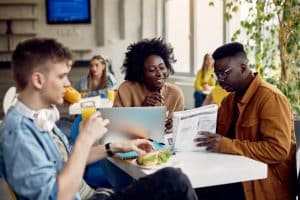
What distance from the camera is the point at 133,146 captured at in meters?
2.16

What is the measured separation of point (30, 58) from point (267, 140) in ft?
3.81

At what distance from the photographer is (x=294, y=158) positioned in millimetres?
2309

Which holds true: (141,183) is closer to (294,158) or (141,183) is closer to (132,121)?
(132,121)

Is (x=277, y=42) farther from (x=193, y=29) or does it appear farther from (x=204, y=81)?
(x=193, y=29)

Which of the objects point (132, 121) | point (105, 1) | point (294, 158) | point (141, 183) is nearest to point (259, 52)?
point (294, 158)

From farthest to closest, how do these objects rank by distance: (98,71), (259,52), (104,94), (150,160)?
(98,71) < (104,94) < (259,52) < (150,160)

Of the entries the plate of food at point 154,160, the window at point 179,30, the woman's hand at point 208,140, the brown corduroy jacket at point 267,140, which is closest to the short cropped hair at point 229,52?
the brown corduroy jacket at point 267,140

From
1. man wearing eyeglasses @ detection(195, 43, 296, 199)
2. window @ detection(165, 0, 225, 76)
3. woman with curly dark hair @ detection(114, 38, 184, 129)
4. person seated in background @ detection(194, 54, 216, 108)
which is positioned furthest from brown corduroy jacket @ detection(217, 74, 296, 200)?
window @ detection(165, 0, 225, 76)

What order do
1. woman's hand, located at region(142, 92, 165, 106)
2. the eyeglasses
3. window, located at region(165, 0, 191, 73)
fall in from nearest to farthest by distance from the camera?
the eyeglasses, woman's hand, located at region(142, 92, 165, 106), window, located at region(165, 0, 191, 73)

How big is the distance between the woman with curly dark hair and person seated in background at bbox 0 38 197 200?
3.76 ft

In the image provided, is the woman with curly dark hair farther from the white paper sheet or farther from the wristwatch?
the wristwatch

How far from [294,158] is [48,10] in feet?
21.8

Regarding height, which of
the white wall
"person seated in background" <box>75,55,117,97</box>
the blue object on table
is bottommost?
the blue object on table

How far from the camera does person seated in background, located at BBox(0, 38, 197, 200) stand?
4.84ft
